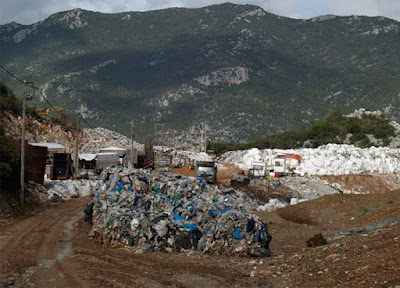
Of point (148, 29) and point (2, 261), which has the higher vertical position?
point (148, 29)

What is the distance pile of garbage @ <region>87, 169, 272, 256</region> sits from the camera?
1288cm

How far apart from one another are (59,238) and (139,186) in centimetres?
339

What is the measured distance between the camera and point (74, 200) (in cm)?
2439

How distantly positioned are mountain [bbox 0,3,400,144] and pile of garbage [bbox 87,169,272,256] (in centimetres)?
7924

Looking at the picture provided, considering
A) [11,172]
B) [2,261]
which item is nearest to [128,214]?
[2,261]

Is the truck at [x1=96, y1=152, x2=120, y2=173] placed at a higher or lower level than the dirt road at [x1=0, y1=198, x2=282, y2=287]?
higher

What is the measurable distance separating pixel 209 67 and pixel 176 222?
364ft

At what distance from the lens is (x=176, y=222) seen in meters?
13.5

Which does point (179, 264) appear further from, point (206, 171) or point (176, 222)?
point (206, 171)

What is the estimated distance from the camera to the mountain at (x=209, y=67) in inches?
3976

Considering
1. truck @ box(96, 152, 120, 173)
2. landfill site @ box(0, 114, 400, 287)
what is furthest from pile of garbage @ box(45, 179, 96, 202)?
truck @ box(96, 152, 120, 173)

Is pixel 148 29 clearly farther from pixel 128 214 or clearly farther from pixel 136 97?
pixel 128 214

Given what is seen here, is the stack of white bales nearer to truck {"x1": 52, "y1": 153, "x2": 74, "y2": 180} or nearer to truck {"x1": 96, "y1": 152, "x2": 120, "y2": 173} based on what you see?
truck {"x1": 96, "y1": 152, "x2": 120, "y2": 173}

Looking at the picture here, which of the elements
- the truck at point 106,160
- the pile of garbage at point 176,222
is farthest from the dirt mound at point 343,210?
the truck at point 106,160
